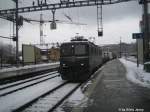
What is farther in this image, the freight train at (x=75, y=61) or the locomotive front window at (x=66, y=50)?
the locomotive front window at (x=66, y=50)

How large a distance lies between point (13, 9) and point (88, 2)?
8.25 metres

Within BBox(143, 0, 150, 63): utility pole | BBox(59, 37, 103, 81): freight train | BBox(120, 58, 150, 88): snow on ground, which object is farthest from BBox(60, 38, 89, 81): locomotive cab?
BBox(143, 0, 150, 63): utility pole

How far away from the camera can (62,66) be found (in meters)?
19.2

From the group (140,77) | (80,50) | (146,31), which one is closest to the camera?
(140,77)

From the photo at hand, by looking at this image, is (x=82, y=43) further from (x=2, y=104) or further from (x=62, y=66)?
(x=2, y=104)

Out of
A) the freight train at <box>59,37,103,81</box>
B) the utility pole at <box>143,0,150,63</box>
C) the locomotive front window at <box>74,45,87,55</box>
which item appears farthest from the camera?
the utility pole at <box>143,0,150,63</box>

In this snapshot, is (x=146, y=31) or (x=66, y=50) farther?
(x=146, y=31)

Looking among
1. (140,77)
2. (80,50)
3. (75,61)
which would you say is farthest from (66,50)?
Answer: (140,77)

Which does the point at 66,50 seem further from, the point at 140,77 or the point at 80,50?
the point at 140,77

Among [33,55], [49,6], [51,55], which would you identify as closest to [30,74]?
[49,6]

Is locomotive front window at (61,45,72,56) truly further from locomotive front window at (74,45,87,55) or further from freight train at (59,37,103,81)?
locomotive front window at (74,45,87,55)

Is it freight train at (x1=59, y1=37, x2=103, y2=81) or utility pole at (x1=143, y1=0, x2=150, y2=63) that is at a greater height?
utility pole at (x1=143, y1=0, x2=150, y2=63)

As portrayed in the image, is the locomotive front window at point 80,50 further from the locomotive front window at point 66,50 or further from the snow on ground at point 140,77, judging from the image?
the snow on ground at point 140,77

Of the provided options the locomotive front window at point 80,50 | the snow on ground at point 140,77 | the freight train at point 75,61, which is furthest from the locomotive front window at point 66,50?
the snow on ground at point 140,77
